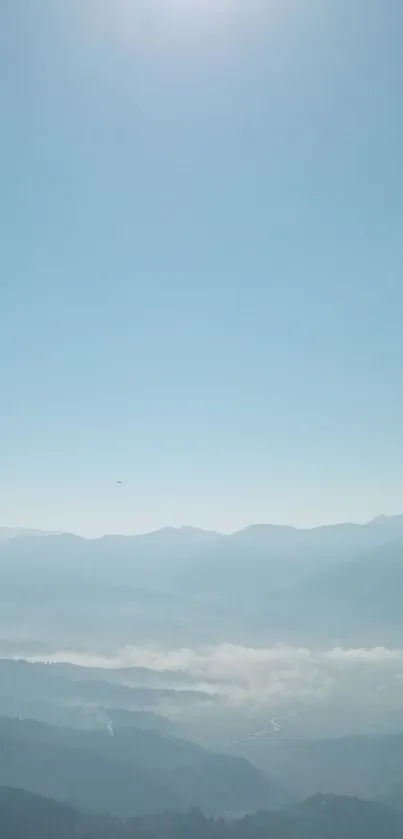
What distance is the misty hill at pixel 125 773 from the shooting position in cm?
9600

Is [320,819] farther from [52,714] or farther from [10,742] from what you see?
[52,714]

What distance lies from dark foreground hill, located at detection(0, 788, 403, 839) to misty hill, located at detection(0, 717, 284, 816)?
1198cm

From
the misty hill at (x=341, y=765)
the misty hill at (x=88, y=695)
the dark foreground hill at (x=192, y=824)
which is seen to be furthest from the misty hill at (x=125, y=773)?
the misty hill at (x=88, y=695)

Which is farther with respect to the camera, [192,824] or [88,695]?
[88,695]

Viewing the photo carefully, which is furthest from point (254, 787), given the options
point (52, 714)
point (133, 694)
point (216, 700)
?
point (216, 700)

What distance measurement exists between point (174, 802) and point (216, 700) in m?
88.7

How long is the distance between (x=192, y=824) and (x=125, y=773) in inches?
1074

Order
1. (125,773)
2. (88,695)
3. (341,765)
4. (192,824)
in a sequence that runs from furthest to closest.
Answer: (88,695), (341,765), (125,773), (192,824)

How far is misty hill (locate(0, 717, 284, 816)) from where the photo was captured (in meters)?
96.0

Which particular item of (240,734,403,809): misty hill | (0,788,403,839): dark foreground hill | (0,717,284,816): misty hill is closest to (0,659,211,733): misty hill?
(0,717,284,816): misty hill

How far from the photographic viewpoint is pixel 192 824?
261 ft

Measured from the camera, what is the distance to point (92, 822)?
79125 millimetres

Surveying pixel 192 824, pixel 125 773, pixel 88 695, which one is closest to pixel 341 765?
pixel 125 773

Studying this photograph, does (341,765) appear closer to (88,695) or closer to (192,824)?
(192,824)
